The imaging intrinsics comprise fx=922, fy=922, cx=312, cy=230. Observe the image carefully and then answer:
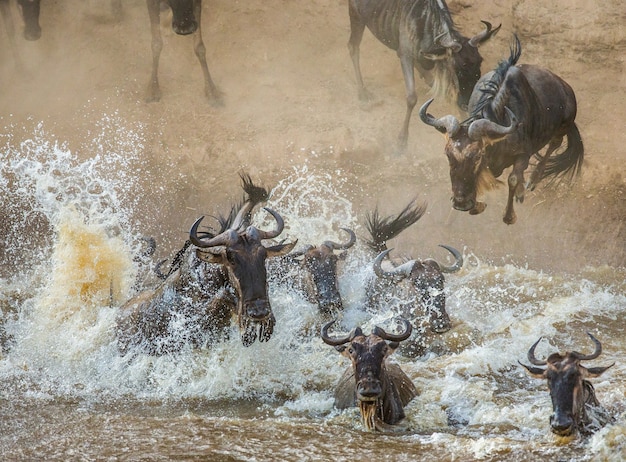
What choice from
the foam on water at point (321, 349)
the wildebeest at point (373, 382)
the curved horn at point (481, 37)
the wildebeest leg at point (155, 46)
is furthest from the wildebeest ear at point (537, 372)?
the wildebeest leg at point (155, 46)

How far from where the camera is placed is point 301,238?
1075 centimetres

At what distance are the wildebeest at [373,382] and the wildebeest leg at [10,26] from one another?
948 cm

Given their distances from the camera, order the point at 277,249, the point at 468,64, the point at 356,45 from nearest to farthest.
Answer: the point at 277,249
the point at 468,64
the point at 356,45

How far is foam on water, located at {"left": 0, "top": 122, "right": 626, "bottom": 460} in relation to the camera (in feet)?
21.7

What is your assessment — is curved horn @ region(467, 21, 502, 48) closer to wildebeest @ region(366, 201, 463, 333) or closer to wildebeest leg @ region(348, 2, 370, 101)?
wildebeest leg @ region(348, 2, 370, 101)

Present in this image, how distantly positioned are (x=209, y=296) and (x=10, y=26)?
8.84 meters

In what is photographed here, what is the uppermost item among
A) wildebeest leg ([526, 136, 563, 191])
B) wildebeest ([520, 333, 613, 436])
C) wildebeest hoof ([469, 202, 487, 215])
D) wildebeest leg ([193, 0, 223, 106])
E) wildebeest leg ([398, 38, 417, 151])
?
wildebeest leg ([193, 0, 223, 106])

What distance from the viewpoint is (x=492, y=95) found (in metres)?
10.6

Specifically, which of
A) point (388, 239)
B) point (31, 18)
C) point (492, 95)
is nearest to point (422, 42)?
point (492, 95)

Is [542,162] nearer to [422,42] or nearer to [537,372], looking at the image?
[422,42]

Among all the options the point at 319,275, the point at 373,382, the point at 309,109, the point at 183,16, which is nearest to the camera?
the point at 373,382

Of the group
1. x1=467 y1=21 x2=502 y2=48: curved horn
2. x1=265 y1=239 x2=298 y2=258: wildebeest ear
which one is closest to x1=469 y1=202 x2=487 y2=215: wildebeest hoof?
x1=467 y1=21 x2=502 y2=48: curved horn

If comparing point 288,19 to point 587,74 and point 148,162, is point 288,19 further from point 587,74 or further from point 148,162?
point 587,74

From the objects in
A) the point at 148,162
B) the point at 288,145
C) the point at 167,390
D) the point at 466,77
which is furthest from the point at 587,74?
the point at 167,390
